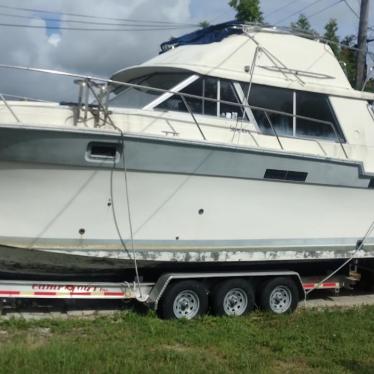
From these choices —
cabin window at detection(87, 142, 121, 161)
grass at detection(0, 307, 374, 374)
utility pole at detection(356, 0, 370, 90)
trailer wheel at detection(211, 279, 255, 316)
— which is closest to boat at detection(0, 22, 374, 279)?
cabin window at detection(87, 142, 121, 161)

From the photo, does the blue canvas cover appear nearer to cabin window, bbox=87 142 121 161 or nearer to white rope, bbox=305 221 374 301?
cabin window, bbox=87 142 121 161

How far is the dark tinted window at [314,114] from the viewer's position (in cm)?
829

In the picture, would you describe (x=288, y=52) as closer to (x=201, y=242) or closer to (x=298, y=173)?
(x=298, y=173)

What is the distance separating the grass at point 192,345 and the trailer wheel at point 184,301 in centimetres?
Result: 24

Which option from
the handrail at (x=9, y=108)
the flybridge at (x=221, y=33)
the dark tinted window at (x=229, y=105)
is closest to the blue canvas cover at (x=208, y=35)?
the flybridge at (x=221, y=33)

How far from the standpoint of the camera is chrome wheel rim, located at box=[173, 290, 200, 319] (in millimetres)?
7340

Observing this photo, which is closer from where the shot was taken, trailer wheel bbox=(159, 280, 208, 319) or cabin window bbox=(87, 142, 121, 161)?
cabin window bbox=(87, 142, 121, 161)

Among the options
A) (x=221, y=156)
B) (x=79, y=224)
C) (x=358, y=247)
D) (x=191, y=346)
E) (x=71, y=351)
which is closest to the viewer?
(x=71, y=351)

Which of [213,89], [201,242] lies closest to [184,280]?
[201,242]

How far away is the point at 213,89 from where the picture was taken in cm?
784

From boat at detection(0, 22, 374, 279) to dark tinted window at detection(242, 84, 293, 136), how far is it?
0.7 inches

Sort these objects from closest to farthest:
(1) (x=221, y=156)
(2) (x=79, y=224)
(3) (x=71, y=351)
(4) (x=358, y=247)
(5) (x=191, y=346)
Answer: (3) (x=71, y=351)
(5) (x=191, y=346)
(2) (x=79, y=224)
(1) (x=221, y=156)
(4) (x=358, y=247)

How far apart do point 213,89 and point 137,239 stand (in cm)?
226

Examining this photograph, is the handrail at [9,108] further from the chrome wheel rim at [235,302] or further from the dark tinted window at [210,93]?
the chrome wheel rim at [235,302]
